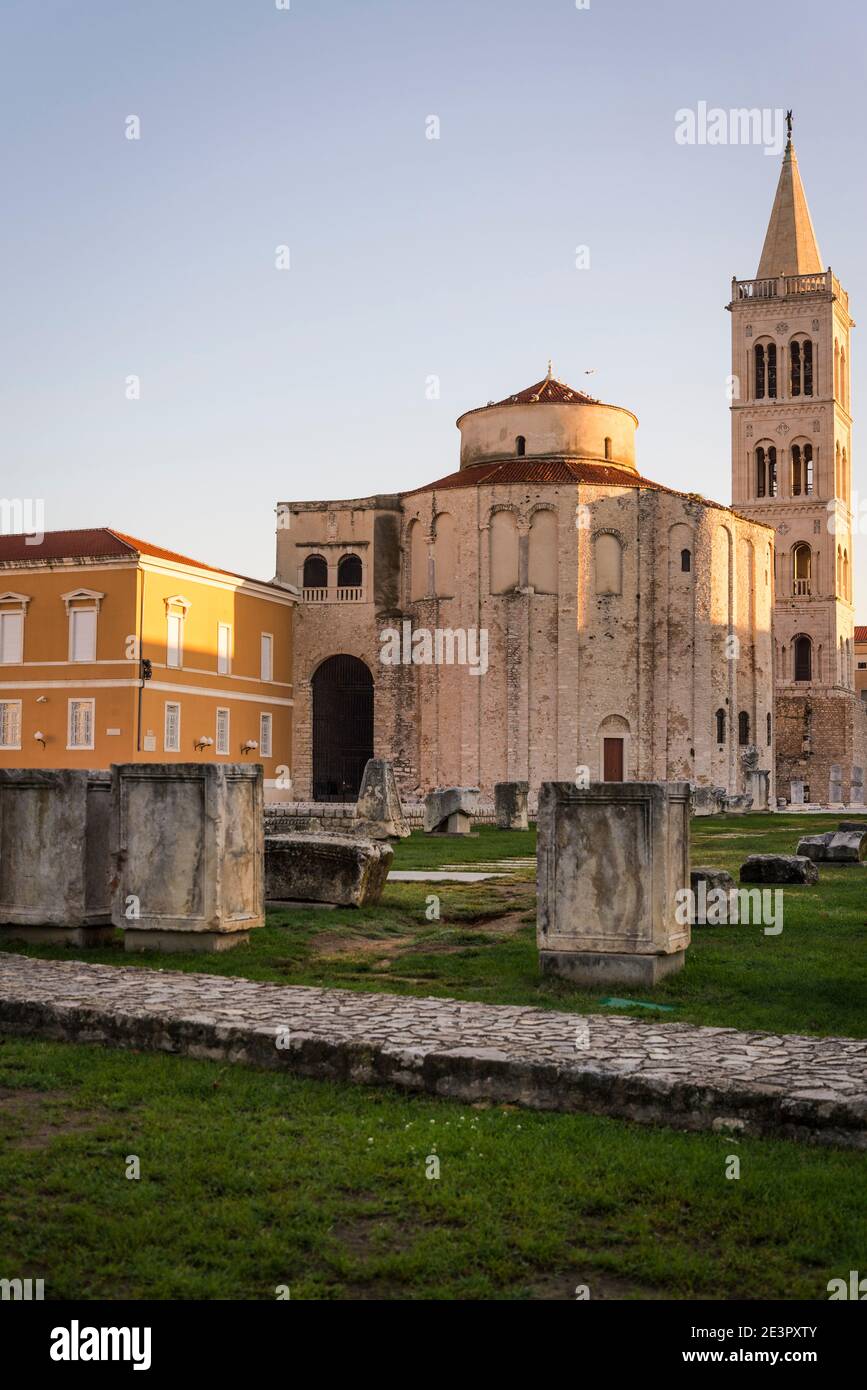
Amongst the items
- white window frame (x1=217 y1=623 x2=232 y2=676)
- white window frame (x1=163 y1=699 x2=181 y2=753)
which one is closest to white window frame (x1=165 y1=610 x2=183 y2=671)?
white window frame (x1=163 y1=699 x2=181 y2=753)

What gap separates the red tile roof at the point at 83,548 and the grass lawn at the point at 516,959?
88.6 feet

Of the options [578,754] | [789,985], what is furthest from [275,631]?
[789,985]

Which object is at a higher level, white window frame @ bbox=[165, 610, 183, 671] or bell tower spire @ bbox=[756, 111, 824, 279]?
bell tower spire @ bbox=[756, 111, 824, 279]

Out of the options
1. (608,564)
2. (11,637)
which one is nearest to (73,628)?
(11,637)

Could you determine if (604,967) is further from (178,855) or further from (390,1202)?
(390,1202)

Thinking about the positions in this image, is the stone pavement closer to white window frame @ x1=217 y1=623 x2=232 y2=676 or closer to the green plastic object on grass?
the green plastic object on grass

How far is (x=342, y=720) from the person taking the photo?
153 feet

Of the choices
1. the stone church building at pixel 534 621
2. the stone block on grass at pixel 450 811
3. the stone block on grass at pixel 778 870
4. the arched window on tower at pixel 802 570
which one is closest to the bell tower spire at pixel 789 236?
the arched window on tower at pixel 802 570

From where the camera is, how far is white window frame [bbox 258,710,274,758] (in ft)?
143

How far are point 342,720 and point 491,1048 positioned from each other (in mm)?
41222

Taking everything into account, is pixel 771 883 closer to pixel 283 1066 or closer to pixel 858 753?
pixel 283 1066

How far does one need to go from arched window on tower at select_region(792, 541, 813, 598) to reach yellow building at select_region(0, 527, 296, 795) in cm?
3308

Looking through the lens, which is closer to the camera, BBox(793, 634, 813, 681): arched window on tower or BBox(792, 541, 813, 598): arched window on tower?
BBox(793, 634, 813, 681): arched window on tower

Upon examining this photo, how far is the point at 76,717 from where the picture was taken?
3706 cm
